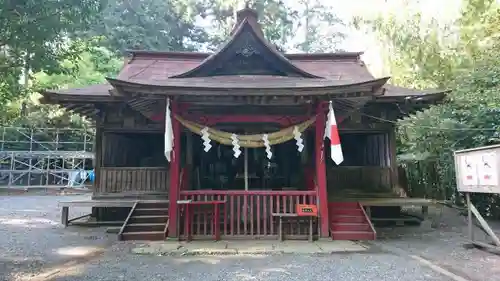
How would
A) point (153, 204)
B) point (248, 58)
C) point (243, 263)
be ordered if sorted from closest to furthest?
point (243, 263) < point (153, 204) < point (248, 58)

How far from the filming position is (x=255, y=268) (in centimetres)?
542

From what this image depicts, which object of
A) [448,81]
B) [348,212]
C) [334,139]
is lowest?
[348,212]

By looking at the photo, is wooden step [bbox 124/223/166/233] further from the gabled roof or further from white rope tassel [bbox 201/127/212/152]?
the gabled roof

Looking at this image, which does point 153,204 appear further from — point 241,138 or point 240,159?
point 240,159

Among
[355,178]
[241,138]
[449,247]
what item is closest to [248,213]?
[241,138]

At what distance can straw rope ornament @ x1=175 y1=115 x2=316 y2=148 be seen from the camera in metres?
7.40

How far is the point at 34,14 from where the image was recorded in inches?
177

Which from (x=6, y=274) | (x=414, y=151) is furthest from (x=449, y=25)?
(x=6, y=274)

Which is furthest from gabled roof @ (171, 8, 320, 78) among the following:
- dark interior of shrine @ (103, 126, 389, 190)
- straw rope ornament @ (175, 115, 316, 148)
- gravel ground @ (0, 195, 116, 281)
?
gravel ground @ (0, 195, 116, 281)

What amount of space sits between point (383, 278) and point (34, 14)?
5492 millimetres

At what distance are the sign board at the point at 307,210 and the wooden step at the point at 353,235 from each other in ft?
2.09

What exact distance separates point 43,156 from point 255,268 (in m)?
20.0

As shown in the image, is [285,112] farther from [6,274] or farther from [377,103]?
[6,274]

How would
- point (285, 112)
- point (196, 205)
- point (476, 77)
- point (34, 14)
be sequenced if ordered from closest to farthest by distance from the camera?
point (34, 14) → point (196, 205) → point (285, 112) → point (476, 77)
